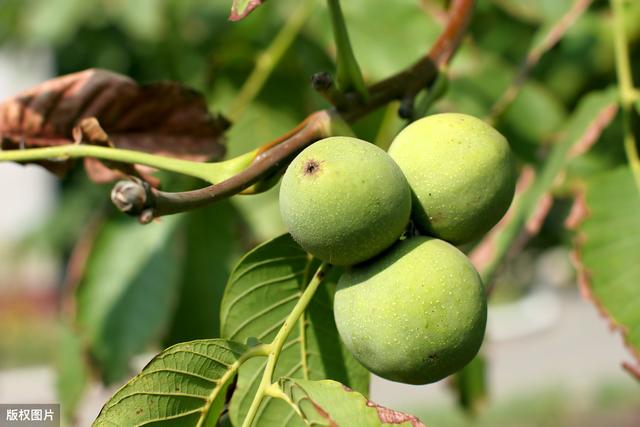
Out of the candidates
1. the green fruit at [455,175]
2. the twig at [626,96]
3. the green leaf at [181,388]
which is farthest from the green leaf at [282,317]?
the twig at [626,96]

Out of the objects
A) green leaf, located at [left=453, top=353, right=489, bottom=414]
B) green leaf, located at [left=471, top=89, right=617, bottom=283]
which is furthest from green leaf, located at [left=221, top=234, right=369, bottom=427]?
green leaf, located at [left=453, top=353, right=489, bottom=414]

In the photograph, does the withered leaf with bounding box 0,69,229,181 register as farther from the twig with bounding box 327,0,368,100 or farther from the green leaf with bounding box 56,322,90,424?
the green leaf with bounding box 56,322,90,424

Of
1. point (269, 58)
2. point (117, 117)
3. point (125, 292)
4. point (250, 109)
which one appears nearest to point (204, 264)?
point (125, 292)

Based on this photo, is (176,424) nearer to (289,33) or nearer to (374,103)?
(374,103)

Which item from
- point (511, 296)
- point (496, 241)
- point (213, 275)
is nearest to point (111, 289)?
point (213, 275)

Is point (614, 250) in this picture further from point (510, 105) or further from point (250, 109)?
point (250, 109)

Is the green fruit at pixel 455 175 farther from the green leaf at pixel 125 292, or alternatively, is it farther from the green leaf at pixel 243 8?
the green leaf at pixel 125 292
